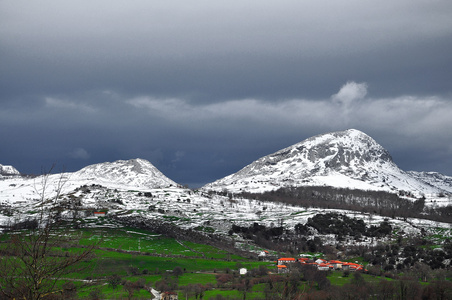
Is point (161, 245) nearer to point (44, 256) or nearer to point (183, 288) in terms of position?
point (183, 288)

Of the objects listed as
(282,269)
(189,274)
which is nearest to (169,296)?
(189,274)

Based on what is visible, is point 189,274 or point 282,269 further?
point 282,269

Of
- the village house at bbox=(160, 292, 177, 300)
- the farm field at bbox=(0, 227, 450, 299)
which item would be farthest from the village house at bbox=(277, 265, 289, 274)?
the village house at bbox=(160, 292, 177, 300)

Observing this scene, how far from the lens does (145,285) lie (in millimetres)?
115500

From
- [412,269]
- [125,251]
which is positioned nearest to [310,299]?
[412,269]

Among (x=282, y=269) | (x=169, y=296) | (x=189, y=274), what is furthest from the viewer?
(x=282, y=269)

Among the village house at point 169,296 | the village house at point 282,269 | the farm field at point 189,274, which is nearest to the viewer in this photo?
the village house at point 169,296

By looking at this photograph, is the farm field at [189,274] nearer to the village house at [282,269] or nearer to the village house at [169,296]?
the village house at [169,296]

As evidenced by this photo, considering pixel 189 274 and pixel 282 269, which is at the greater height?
pixel 282 269

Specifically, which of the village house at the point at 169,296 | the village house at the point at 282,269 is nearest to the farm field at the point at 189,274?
the village house at the point at 169,296

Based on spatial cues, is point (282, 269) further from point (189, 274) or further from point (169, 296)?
point (169, 296)

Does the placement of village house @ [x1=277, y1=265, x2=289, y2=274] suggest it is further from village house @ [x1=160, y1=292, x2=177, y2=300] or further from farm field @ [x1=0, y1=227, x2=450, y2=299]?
village house @ [x1=160, y1=292, x2=177, y2=300]

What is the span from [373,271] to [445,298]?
4744 cm

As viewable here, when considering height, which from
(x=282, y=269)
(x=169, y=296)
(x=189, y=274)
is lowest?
(x=189, y=274)
